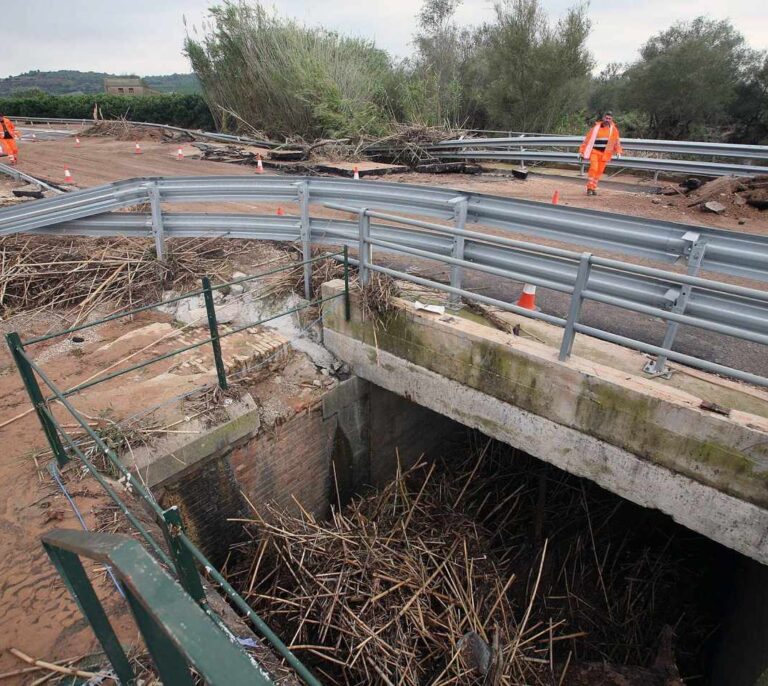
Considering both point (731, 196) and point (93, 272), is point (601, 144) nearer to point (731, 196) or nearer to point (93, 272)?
point (731, 196)

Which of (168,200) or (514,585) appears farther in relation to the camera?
(168,200)

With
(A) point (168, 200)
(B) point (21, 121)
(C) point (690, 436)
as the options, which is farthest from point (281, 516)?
(B) point (21, 121)

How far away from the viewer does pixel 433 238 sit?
5.34 meters

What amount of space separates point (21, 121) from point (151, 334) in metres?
37.1

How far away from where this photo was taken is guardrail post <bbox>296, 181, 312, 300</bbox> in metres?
6.13

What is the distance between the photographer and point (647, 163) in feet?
37.9

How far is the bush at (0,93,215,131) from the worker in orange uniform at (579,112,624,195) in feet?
83.4

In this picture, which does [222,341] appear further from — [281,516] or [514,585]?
[514,585]

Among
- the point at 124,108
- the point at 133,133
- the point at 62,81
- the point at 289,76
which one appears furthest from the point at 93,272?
the point at 62,81

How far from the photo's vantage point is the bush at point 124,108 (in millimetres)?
32781

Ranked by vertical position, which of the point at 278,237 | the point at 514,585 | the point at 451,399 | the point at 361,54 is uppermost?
the point at 361,54

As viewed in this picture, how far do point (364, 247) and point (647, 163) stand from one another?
9.17 meters

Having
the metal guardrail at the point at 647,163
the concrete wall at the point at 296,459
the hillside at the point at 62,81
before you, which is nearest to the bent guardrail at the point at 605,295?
the concrete wall at the point at 296,459

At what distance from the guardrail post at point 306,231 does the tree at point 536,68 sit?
64.8 feet
